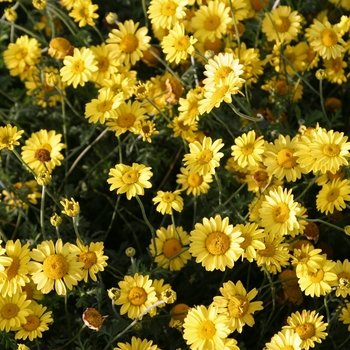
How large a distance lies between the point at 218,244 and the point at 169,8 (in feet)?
3.92

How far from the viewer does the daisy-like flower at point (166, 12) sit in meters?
2.88

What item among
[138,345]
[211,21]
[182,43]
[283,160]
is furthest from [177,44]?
[138,345]

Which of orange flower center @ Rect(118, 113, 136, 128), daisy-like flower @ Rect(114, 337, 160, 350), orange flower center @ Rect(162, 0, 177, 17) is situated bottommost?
daisy-like flower @ Rect(114, 337, 160, 350)

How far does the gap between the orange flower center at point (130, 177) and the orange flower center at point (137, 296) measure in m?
0.41

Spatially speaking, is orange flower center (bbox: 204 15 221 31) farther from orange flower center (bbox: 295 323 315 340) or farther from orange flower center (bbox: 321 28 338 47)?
orange flower center (bbox: 295 323 315 340)

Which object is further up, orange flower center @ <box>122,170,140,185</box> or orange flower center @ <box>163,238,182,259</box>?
orange flower center @ <box>122,170,140,185</box>

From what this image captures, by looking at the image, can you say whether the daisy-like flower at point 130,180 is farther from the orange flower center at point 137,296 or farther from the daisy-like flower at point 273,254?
the daisy-like flower at point 273,254

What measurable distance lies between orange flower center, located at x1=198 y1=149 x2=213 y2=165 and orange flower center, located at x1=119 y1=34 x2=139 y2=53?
0.79 metres

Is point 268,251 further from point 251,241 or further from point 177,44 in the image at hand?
point 177,44

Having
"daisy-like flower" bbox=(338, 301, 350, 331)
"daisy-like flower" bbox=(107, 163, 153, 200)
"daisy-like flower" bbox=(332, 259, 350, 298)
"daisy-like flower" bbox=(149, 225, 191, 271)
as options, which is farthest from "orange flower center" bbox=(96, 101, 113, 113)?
"daisy-like flower" bbox=(338, 301, 350, 331)

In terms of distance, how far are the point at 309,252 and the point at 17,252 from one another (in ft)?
3.55

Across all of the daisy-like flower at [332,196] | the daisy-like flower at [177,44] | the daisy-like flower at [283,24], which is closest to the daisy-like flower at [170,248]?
the daisy-like flower at [332,196]

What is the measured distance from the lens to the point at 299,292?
2.55 meters

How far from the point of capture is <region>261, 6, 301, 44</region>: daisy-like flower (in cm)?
307
